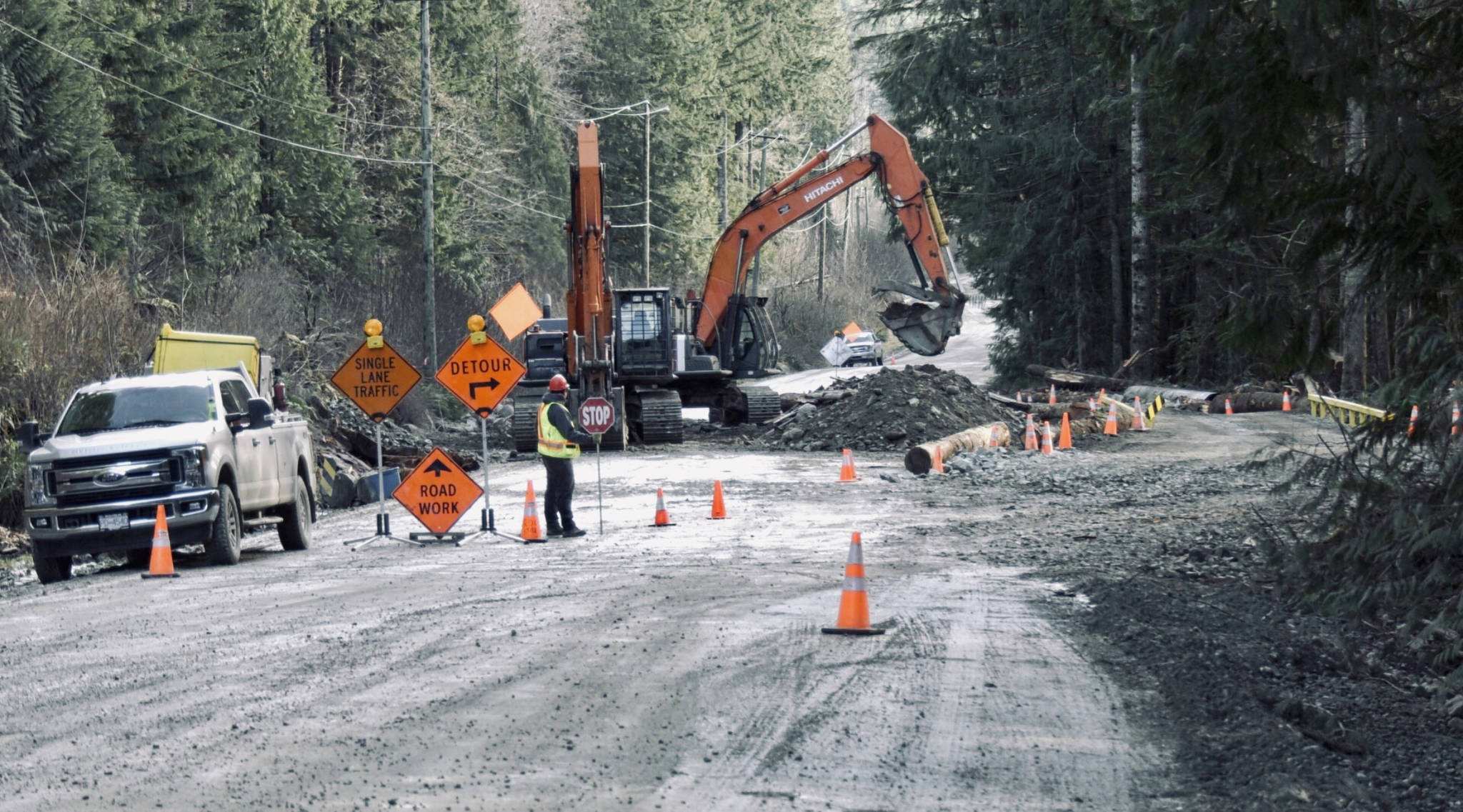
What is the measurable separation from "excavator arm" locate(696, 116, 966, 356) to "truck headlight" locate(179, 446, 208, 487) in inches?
644

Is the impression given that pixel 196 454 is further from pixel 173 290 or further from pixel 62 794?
pixel 173 290

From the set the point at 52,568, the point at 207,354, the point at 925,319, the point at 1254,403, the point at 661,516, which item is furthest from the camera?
the point at 1254,403

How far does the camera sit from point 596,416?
19.9 meters

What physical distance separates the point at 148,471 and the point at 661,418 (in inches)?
632

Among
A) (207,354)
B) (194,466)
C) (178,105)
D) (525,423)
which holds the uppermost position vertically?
(178,105)

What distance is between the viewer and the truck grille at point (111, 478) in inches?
626

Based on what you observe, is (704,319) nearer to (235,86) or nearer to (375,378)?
(235,86)

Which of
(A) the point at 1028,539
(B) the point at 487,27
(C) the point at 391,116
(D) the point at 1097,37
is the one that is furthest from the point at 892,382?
→ (B) the point at 487,27

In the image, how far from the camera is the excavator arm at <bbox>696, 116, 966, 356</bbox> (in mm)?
30672

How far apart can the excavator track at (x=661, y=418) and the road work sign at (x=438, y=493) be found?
13.6m

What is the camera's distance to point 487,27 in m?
59.3

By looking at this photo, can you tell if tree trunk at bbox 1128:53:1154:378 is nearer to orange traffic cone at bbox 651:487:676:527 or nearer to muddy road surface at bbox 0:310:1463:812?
orange traffic cone at bbox 651:487:676:527

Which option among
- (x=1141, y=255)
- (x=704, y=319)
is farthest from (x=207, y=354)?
(x=1141, y=255)

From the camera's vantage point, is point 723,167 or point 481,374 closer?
point 481,374
